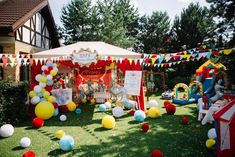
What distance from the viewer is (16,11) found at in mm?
12719

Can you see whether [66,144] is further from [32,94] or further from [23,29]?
[23,29]

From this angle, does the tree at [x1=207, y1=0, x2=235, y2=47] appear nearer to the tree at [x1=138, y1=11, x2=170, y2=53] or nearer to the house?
the house

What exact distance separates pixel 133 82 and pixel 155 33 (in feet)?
84.8

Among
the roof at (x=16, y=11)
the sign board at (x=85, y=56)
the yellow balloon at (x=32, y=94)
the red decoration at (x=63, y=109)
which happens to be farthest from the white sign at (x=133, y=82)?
the roof at (x=16, y=11)

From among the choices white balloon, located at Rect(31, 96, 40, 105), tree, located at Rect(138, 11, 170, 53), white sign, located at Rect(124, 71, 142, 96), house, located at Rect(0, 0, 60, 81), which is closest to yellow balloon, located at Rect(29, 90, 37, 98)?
white balloon, located at Rect(31, 96, 40, 105)

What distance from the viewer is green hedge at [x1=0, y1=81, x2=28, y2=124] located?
6911 mm

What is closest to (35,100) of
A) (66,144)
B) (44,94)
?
(44,94)

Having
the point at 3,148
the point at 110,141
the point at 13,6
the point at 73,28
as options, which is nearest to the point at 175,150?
the point at 110,141

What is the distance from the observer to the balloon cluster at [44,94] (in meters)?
7.95

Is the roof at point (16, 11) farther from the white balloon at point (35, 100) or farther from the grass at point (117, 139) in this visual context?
the grass at point (117, 139)

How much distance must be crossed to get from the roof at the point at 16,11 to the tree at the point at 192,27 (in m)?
18.3

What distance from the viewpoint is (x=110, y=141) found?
575 centimetres

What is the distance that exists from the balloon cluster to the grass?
1.43 ft

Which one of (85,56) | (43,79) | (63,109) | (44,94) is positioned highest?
(85,56)
